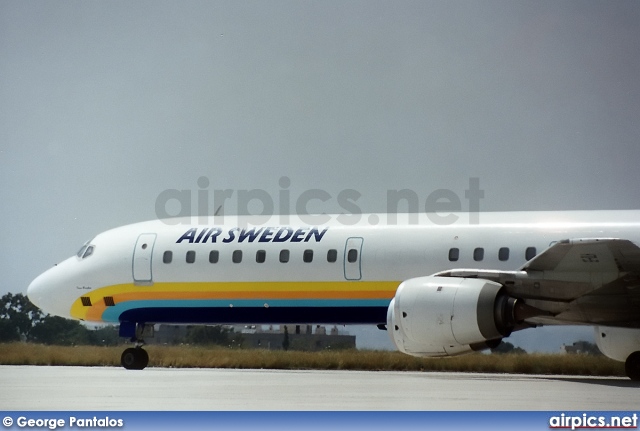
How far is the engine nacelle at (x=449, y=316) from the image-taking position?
15055 mm

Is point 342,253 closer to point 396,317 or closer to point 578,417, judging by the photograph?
point 396,317

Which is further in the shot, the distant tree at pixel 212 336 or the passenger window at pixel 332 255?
the distant tree at pixel 212 336

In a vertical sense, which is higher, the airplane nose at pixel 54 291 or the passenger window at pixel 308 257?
the passenger window at pixel 308 257

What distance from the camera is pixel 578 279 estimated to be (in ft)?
53.7

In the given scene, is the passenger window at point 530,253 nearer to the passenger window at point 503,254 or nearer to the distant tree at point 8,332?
the passenger window at point 503,254

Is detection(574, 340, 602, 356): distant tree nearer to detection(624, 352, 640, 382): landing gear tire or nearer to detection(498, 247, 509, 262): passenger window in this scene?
detection(624, 352, 640, 382): landing gear tire

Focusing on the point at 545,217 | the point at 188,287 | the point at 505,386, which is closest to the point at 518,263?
the point at 545,217

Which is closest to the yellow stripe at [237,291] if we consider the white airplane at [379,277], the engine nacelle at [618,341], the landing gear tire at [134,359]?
the white airplane at [379,277]

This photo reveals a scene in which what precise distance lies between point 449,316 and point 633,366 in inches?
176

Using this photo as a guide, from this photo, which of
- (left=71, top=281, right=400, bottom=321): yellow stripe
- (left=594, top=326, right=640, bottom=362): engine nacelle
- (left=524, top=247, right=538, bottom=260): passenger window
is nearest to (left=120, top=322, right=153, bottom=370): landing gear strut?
(left=71, top=281, right=400, bottom=321): yellow stripe

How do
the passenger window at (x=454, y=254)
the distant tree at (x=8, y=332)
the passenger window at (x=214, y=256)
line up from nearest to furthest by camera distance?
1. the passenger window at (x=454, y=254)
2. the passenger window at (x=214, y=256)
3. the distant tree at (x=8, y=332)

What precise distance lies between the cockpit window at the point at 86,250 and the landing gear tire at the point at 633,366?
12.3m

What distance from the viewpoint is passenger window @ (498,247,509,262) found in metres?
18.4

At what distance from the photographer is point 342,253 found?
1991 centimetres
